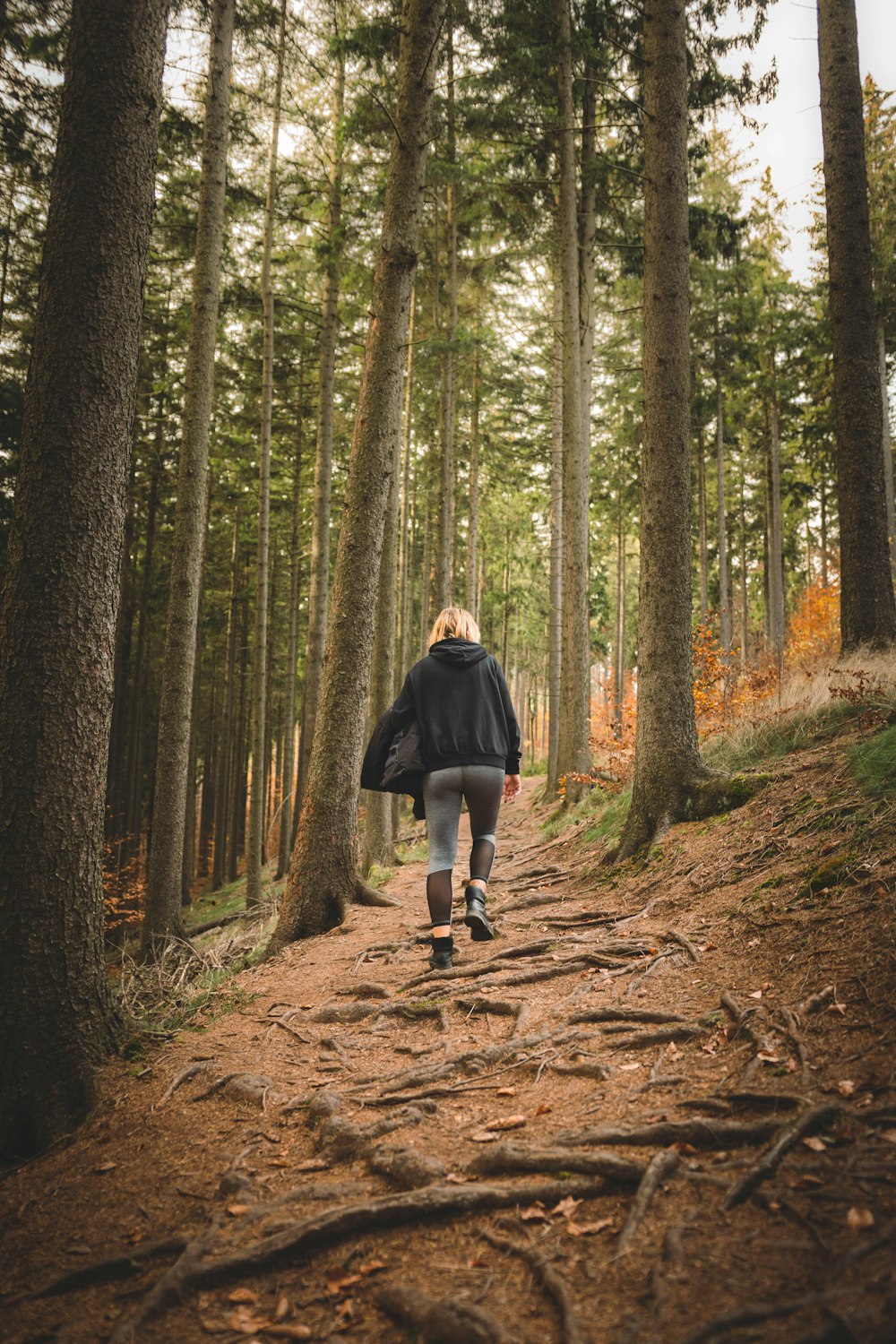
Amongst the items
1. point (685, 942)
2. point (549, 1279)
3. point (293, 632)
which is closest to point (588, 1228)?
point (549, 1279)

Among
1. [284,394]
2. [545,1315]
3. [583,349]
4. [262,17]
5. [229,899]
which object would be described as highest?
[262,17]

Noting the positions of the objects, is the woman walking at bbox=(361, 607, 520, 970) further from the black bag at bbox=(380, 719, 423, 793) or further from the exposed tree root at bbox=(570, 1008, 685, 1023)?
the exposed tree root at bbox=(570, 1008, 685, 1023)

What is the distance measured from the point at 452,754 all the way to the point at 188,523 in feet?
19.5

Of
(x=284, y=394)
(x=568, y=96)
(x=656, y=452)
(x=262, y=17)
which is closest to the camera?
(x=656, y=452)

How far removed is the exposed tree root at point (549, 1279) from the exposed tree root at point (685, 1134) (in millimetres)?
460

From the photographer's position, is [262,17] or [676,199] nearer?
[676,199]

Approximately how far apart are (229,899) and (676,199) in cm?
1760

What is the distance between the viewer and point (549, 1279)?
1.79m

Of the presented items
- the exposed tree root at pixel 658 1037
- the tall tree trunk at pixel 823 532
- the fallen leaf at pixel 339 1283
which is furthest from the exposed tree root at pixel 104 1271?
the tall tree trunk at pixel 823 532

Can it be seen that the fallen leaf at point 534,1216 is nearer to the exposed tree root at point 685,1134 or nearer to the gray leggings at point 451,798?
the exposed tree root at point 685,1134

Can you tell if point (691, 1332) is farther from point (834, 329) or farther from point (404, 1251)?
point (834, 329)

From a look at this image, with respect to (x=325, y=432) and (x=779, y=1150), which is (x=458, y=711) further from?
(x=325, y=432)

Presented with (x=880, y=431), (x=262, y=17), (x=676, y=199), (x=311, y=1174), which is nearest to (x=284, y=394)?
(x=262, y=17)

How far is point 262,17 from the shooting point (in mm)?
9609
